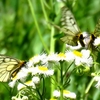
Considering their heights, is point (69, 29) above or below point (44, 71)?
above

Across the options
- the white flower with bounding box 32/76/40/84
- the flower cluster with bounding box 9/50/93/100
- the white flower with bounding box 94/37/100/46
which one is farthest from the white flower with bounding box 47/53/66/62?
the white flower with bounding box 94/37/100/46

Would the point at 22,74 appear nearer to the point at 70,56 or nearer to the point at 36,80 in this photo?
the point at 36,80

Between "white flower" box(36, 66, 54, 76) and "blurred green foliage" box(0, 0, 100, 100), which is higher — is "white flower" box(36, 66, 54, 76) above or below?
below

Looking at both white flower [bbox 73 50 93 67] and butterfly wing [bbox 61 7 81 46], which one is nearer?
white flower [bbox 73 50 93 67]

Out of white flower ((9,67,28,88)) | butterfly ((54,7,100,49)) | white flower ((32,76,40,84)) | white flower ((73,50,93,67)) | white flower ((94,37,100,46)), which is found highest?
butterfly ((54,7,100,49))

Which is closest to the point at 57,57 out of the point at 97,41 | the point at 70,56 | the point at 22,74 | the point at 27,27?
the point at 70,56

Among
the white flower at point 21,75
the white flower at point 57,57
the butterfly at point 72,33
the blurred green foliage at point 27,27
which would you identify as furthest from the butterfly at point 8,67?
the blurred green foliage at point 27,27

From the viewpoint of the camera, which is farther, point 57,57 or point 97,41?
point 97,41

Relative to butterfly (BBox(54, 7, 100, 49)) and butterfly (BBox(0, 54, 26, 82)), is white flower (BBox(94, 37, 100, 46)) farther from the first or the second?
butterfly (BBox(0, 54, 26, 82))
